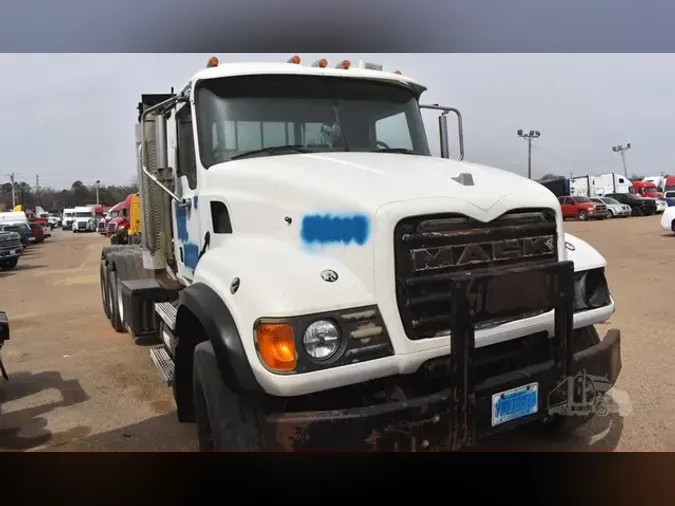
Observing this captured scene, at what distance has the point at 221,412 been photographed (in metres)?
2.96

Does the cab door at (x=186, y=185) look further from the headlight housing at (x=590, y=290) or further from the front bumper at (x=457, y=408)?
the headlight housing at (x=590, y=290)

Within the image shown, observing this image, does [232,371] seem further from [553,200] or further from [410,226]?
[553,200]

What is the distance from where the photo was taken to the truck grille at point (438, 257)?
9.55 feet

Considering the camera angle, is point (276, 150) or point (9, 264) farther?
point (9, 264)

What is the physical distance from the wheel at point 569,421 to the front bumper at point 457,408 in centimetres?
59

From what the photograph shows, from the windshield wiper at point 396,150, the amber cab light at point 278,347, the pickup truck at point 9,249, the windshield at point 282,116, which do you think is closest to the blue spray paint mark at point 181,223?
the windshield at point 282,116

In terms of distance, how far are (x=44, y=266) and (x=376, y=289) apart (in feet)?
62.1

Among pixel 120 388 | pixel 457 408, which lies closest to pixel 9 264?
pixel 120 388

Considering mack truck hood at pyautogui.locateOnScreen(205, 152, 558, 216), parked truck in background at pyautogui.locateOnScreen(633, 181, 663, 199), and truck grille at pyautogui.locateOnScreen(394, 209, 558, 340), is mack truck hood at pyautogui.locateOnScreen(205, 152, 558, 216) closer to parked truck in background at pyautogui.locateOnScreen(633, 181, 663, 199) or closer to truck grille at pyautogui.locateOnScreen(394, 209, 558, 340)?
truck grille at pyautogui.locateOnScreen(394, 209, 558, 340)

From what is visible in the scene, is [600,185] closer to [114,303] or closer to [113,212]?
[113,212]

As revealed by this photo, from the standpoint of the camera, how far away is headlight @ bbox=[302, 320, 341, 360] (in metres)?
2.73

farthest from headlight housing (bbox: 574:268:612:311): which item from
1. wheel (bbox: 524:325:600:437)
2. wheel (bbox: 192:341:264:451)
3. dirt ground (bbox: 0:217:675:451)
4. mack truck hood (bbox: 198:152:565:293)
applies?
wheel (bbox: 192:341:264:451)

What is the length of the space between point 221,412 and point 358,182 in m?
1.41

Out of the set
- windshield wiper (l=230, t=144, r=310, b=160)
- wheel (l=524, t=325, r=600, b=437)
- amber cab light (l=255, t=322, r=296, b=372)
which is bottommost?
wheel (l=524, t=325, r=600, b=437)
